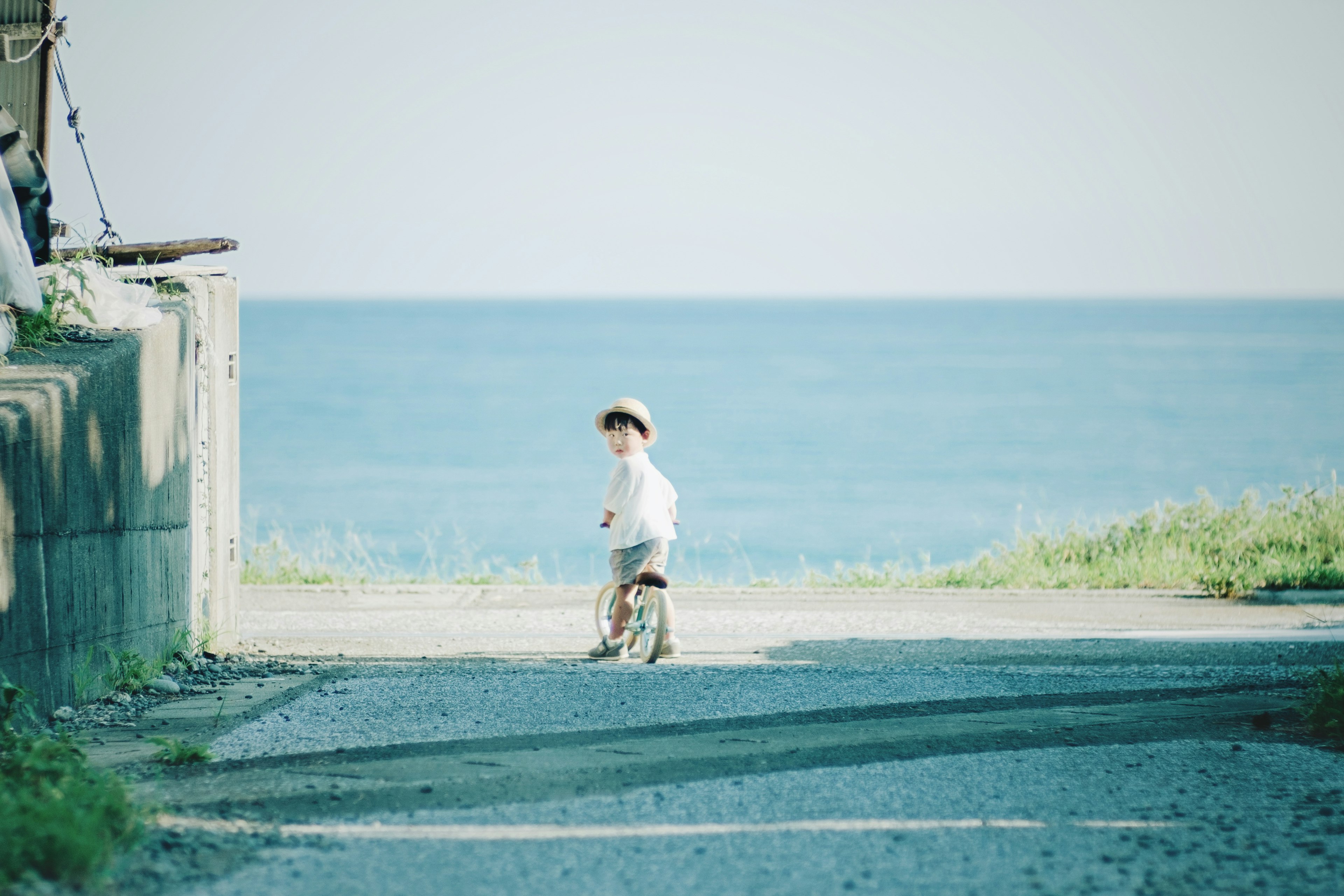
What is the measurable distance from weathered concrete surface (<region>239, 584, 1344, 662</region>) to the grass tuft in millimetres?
2894

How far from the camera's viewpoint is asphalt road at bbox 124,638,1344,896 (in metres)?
4.05

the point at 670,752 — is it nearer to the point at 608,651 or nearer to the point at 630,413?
the point at 608,651

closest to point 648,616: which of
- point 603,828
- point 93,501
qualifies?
point 93,501

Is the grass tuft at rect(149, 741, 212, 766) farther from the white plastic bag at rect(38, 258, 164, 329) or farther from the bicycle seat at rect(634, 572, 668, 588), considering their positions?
the bicycle seat at rect(634, 572, 668, 588)

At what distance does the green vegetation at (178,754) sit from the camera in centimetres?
511

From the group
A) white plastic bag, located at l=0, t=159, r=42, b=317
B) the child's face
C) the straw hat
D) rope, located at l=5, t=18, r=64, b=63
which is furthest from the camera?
rope, located at l=5, t=18, r=64, b=63

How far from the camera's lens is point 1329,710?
19.2ft

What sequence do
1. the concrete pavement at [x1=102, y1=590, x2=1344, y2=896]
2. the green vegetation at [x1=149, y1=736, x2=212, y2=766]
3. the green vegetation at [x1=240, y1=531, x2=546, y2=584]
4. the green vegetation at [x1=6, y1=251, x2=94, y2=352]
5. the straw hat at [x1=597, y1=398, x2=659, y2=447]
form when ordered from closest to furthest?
the concrete pavement at [x1=102, y1=590, x2=1344, y2=896] → the green vegetation at [x1=149, y1=736, x2=212, y2=766] → the green vegetation at [x1=6, y1=251, x2=94, y2=352] → the straw hat at [x1=597, y1=398, x2=659, y2=447] → the green vegetation at [x1=240, y1=531, x2=546, y2=584]

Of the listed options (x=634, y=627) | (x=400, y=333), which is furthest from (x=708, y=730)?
(x=400, y=333)

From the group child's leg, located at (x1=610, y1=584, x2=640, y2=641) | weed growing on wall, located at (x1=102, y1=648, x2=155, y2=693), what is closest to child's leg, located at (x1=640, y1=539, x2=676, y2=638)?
child's leg, located at (x1=610, y1=584, x2=640, y2=641)

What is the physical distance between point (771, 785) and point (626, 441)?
3442 millimetres

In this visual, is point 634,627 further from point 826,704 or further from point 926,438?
point 926,438

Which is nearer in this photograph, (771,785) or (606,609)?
(771,785)

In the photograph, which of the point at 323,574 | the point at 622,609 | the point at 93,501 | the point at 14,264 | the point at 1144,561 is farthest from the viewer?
the point at 1144,561
